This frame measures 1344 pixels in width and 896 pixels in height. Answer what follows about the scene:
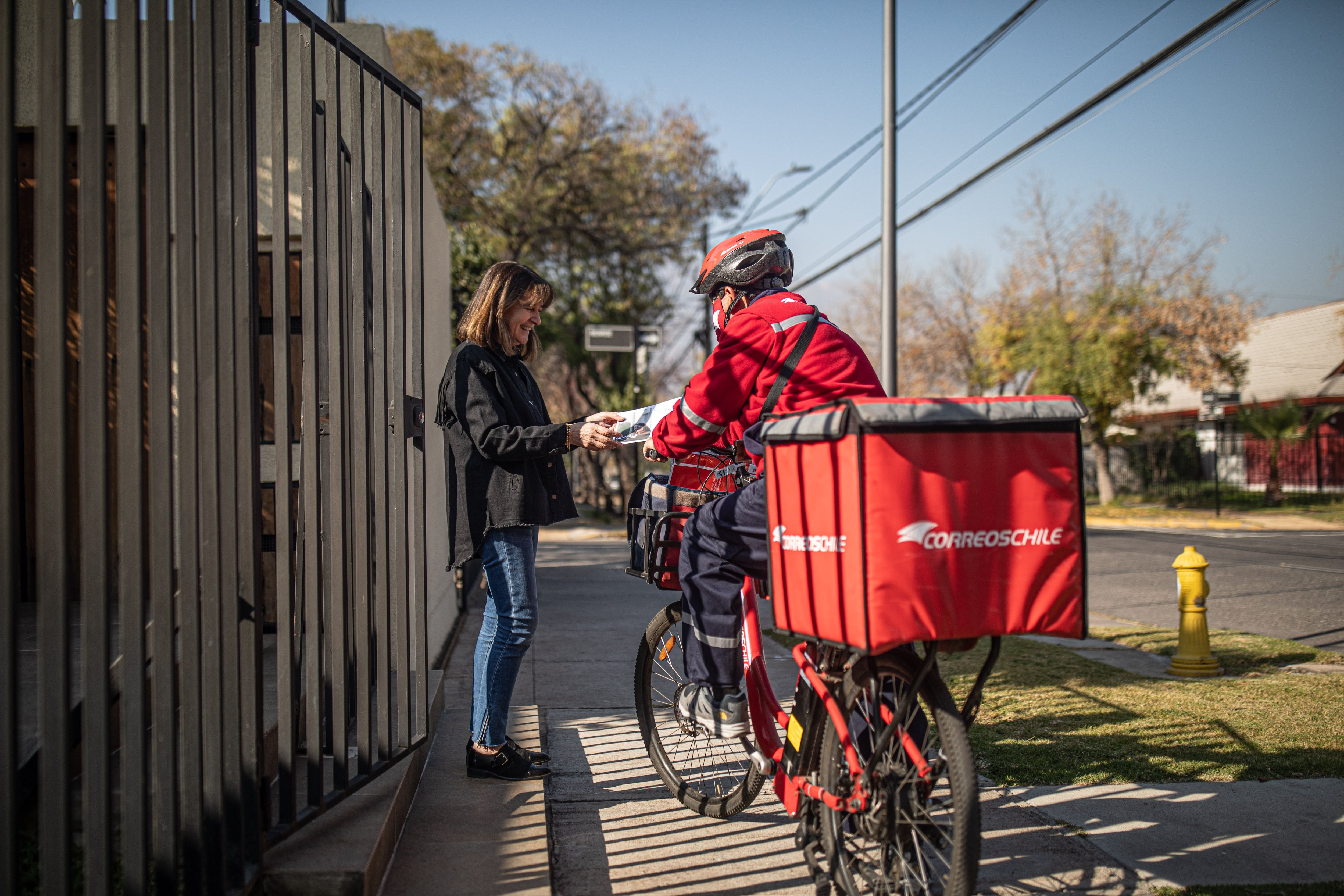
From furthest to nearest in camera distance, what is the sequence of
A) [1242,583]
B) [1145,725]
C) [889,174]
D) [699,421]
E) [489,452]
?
1. [1242,583]
2. [889,174]
3. [1145,725]
4. [489,452]
5. [699,421]

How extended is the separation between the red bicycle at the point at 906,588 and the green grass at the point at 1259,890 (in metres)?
0.73

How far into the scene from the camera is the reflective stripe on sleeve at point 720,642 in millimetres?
2920

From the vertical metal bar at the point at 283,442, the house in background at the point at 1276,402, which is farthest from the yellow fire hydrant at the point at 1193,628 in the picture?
the house in background at the point at 1276,402

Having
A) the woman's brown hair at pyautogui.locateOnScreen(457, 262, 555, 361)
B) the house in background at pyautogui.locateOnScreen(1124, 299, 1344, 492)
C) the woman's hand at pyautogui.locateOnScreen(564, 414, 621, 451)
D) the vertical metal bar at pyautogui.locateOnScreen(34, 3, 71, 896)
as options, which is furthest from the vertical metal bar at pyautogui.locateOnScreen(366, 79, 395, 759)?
the house in background at pyautogui.locateOnScreen(1124, 299, 1344, 492)

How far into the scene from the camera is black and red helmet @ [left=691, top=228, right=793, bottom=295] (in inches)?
122

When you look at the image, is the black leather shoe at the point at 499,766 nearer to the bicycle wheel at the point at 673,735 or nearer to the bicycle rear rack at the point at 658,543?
the bicycle wheel at the point at 673,735

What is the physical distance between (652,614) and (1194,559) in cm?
396

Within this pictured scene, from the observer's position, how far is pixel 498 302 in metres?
3.62

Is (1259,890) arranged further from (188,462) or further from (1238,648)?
(1238,648)

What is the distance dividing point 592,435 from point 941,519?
57.5 inches

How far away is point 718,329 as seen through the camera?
10.5 ft

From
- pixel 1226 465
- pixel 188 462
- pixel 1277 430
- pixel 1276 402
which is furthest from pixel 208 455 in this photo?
pixel 1276 402

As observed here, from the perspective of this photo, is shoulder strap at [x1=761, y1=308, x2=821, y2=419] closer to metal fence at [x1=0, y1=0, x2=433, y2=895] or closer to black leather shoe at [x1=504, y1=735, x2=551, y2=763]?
metal fence at [x1=0, y1=0, x2=433, y2=895]

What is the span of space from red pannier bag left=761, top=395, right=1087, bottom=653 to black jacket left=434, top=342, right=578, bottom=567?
4.40 feet
